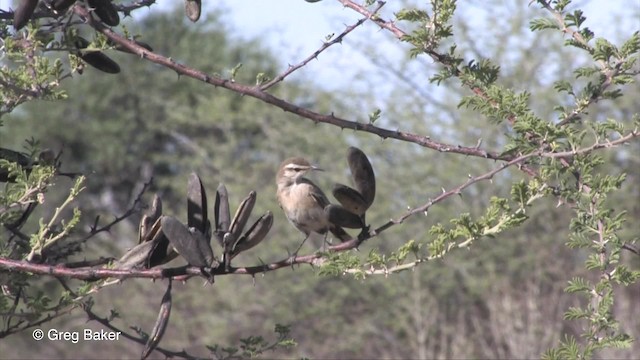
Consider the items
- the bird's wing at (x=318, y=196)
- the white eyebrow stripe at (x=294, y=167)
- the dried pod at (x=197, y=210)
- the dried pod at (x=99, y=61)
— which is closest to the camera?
the dried pod at (x=197, y=210)

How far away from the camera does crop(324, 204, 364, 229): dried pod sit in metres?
2.91

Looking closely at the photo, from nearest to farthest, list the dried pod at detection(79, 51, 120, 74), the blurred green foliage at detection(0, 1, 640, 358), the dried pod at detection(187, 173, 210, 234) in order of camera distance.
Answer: the dried pod at detection(187, 173, 210, 234), the dried pod at detection(79, 51, 120, 74), the blurred green foliage at detection(0, 1, 640, 358)

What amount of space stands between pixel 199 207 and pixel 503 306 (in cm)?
773

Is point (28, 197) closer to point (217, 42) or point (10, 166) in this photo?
point (10, 166)

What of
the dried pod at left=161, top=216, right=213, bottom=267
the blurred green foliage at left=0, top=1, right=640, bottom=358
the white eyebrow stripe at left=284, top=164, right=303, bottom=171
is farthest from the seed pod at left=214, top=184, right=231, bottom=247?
the blurred green foliage at left=0, top=1, right=640, bottom=358

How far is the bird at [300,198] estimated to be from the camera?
4.98 metres

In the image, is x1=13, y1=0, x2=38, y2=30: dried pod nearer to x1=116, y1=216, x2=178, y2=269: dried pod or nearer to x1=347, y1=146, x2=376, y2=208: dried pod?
x1=116, y1=216, x2=178, y2=269: dried pod

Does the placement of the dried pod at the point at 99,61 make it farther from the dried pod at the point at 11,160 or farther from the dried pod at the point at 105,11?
the dried pod at the point at 11,160

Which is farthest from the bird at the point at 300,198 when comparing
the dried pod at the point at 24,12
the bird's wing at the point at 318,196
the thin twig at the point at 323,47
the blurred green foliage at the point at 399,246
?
the blurred green foliage at the point at 399,246

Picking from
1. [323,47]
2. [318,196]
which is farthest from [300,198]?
[323,47]

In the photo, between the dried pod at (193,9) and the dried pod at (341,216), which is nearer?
the dried pod at (341,216)

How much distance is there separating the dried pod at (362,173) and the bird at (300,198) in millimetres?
1622

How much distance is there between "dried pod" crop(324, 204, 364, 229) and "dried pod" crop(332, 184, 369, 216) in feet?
0.05

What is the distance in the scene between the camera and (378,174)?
12836 mm
